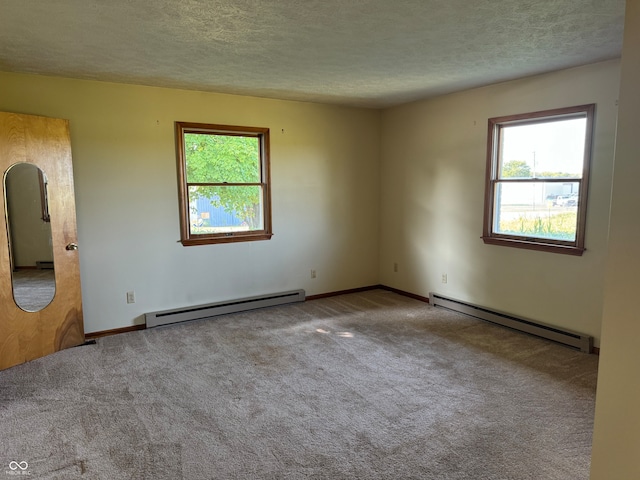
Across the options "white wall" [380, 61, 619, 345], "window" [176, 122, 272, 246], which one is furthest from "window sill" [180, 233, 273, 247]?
"white wall" [380, 61, 619, 345]

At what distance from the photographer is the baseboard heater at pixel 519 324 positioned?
11.9ft

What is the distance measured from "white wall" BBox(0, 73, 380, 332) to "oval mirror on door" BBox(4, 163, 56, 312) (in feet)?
1.35

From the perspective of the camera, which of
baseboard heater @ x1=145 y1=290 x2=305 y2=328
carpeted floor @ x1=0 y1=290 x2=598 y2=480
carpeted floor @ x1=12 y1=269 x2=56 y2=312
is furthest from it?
baseboard heater @ x1=145 y1=290 x2=305 y2=328

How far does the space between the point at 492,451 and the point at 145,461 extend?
1.91 metres

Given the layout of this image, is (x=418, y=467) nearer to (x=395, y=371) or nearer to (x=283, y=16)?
(x=395, y=371)

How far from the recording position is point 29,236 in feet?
11.4

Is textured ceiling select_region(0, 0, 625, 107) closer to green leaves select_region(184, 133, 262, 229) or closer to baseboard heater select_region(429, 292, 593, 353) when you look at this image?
green leaves select_region(184, 133, 262, 229)

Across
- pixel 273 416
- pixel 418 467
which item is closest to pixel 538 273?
pixel 418 467

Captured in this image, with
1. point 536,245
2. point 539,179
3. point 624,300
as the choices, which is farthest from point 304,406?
point 539,179

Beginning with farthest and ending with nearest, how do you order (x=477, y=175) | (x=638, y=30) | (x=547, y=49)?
(x=477, y=175), (x=547, y=49), (x=638, y=30)

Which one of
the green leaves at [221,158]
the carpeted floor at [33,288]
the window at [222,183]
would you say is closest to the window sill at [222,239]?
the window at [222,183]

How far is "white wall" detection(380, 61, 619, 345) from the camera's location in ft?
11.5

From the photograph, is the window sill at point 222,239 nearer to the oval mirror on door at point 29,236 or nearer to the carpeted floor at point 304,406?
the carpeted floor at point 304,406

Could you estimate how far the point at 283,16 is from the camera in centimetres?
238
